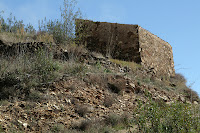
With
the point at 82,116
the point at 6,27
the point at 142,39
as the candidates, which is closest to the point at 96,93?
the point at 82,116

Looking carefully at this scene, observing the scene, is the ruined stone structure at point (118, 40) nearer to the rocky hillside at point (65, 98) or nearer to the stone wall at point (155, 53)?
the stone wall at point (155, 53)

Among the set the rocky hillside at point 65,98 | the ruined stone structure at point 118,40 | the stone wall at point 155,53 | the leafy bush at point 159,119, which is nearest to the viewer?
the leafy bush at point 159,119

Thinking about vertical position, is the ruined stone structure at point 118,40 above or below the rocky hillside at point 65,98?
above

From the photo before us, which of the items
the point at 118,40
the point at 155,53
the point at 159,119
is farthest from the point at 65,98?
the point at 155,53

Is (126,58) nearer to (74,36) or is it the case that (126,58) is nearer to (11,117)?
(74,36)

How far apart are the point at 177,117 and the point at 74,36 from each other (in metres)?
7.73

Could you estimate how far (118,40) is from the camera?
12.1 metres

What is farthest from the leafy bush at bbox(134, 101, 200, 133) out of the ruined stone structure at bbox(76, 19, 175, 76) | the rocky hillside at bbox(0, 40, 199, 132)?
the ruined stone structure at bbox(76, 19, 175, 76)

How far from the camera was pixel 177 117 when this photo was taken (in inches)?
183

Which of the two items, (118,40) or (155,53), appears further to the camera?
(155,53)

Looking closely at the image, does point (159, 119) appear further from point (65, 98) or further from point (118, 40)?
point (118, 40)

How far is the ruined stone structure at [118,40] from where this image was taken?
1189 cm

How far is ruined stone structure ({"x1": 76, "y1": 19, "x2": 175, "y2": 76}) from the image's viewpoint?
39.0ft

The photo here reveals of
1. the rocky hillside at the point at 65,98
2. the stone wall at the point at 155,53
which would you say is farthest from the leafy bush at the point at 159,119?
the stone wall at the point at 155,53
